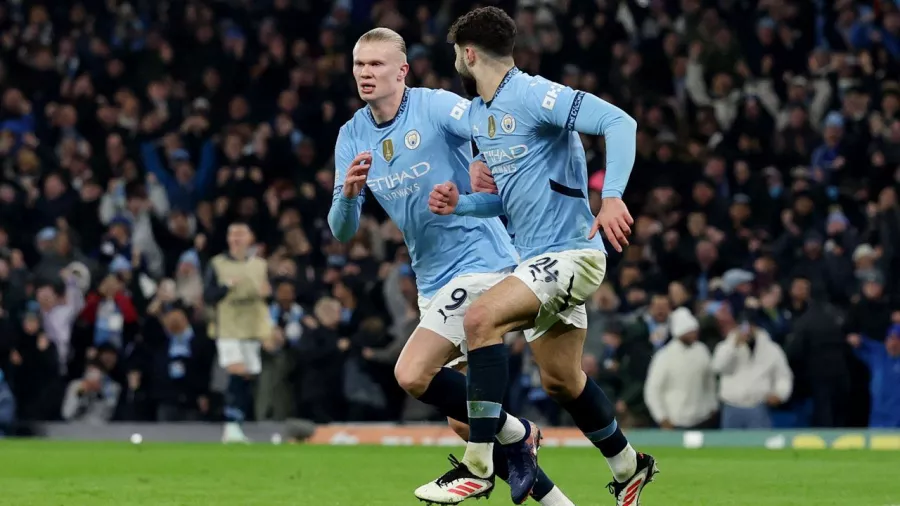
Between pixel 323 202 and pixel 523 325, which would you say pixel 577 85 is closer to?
pixel 323 202

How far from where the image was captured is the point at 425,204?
347 inches

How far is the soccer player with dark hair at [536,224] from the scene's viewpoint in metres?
7.81

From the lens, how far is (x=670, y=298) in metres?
17.8

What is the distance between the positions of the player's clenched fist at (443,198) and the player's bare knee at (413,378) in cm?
83

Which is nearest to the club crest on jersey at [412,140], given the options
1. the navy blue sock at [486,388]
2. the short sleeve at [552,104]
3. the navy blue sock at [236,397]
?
the short sleeve at [552,104]

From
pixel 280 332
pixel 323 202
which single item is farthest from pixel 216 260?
pixel 323 202

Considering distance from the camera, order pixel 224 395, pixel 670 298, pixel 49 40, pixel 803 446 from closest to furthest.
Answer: pixel 803 446
pixel 670 298
pixel 224 395
pixel 49 40

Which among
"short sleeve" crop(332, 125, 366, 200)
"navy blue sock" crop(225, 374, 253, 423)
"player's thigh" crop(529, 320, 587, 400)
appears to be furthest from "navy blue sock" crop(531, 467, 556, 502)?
"navy blue sock" crop(225, 374, 253, 423)

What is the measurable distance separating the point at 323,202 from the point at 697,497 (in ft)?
36.9

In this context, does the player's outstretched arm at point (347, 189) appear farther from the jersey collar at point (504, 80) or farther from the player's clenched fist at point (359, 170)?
the jersey collar at point (504, 80)

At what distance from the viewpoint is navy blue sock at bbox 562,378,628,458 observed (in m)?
8.30

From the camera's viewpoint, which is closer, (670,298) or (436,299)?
(436,299)

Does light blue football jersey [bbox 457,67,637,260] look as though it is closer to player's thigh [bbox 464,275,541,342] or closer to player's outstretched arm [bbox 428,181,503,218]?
player's outstretched arm [bbox 428,181,503,218]

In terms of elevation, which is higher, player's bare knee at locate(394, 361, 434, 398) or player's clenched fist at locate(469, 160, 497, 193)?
player's clenched fist at locate(469, 160, 497, 193)
